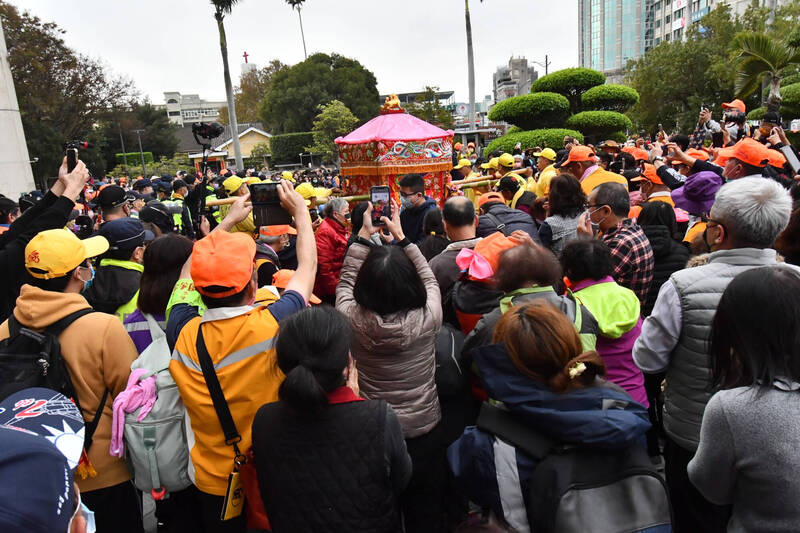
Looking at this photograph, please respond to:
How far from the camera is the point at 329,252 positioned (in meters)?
4.54

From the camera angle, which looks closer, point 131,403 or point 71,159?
point 131,403

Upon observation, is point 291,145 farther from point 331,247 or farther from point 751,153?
point 751,153

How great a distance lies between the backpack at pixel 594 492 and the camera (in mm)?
1458

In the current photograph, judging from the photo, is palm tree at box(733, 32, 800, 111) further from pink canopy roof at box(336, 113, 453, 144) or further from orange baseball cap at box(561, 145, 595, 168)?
pink canopy roof at box(336, 113, 453, 144)

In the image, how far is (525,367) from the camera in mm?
1629

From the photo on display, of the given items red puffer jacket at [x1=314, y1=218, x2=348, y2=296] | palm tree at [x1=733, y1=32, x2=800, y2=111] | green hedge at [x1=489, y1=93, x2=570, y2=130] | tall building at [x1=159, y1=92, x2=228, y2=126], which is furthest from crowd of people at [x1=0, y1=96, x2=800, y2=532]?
tall building at [x1=159, y1=92, x2=228, y2=126]

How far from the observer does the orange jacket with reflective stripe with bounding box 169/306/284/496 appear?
189cm

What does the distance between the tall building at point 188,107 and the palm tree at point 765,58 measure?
318 ft

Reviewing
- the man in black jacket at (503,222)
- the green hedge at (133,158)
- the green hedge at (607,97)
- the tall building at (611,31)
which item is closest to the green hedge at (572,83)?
the green hedge at (607,97)

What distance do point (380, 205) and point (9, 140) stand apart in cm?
1951

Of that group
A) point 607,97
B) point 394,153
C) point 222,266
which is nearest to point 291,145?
point 607,97

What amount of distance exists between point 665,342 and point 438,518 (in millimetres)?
1370

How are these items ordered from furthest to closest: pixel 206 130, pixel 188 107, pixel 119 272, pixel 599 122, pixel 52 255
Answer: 1. pixel 188 107
2. pixel 599 122
3. pixel 206 130
4. pixel 119 272
5. pixel 52 255

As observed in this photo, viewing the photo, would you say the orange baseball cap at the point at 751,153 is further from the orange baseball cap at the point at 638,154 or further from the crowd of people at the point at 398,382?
the orange baseball cap at the point at 638,154
